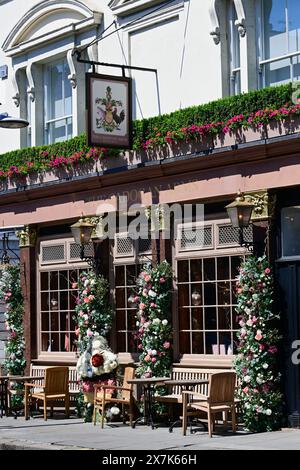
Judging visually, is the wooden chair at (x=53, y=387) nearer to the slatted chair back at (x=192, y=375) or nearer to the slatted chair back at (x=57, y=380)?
the slatted chair back at (x=57, y=380)

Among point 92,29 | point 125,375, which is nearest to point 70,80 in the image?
point 92,29

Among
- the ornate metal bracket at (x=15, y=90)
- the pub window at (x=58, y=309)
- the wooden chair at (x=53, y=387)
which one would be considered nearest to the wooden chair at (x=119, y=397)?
the wooden chair at (x=53, y=387)

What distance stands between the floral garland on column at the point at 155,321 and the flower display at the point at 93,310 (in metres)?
1.31

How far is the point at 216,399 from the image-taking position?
16.1m

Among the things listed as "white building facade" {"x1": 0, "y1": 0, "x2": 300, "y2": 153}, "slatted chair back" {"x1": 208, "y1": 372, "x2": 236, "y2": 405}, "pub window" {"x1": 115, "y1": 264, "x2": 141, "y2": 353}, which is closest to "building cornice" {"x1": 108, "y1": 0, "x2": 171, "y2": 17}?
"white building facade" {"x1": 0, "y1": 0, "x2": 300, "y2": 153}

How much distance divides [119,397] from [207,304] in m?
2.34

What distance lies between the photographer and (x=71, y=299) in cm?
2094

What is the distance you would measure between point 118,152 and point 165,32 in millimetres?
2260

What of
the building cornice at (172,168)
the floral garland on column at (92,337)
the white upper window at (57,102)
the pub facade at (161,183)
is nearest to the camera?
the building cornice at (172,168)

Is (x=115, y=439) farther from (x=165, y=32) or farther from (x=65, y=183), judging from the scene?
(x=165, y=32)

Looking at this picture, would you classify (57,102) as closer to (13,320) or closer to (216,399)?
(13,320)

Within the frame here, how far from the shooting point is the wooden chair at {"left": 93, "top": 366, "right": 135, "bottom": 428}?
17828 mm

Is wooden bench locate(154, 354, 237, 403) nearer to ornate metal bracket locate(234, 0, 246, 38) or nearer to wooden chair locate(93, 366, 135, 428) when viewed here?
wooden chair locate(93, 366, 135, 428)

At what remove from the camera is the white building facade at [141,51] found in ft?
57.7
